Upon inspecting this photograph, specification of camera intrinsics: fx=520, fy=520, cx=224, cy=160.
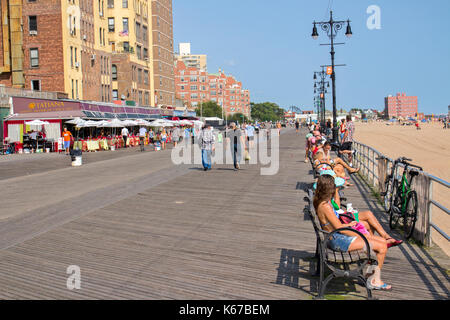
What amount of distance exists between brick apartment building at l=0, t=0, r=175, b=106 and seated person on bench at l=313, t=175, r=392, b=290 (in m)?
47.2

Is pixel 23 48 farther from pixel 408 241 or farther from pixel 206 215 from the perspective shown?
pixel 408 241

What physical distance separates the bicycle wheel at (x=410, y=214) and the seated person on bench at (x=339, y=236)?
94.9 inches

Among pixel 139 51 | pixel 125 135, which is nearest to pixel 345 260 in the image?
pixel 125 135

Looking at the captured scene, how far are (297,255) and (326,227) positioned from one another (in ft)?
4.85

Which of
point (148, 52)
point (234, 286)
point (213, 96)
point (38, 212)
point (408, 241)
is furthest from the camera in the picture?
point (213, 96)

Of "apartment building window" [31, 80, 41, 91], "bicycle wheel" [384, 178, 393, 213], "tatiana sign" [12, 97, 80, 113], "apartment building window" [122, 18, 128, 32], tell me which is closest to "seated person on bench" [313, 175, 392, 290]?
"bicycle wheel" [384, 178, 393, 213]

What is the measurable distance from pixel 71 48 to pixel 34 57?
3.61 metres

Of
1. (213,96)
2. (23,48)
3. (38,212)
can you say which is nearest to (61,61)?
(23,48)

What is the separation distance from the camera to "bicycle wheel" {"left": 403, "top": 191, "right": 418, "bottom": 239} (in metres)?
7.87

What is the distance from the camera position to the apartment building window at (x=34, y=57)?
50.2 meters

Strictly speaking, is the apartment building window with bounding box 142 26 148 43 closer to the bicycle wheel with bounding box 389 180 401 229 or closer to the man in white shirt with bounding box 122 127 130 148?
the man in white shirt with bounding box 122 127 130 148

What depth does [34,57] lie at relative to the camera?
5028 centimetres

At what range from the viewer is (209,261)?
6.89 meters

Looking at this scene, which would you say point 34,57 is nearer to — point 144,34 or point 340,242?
point 144,34
